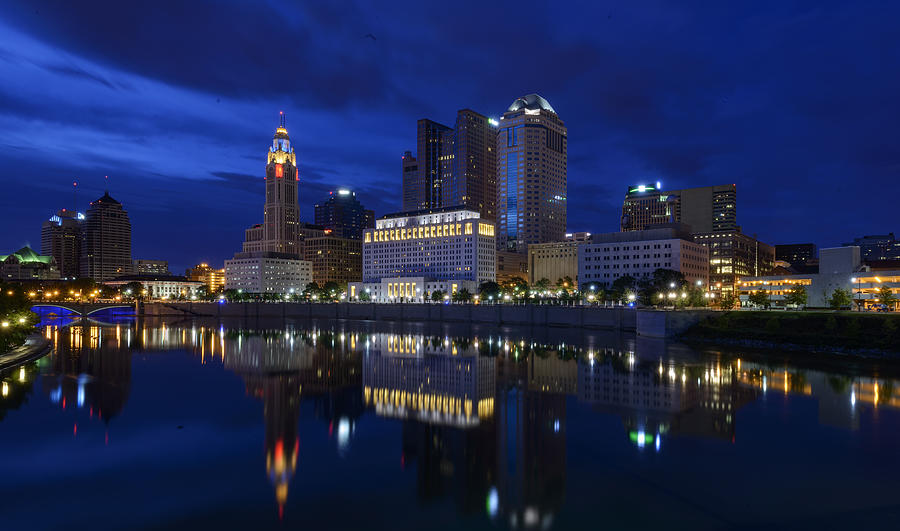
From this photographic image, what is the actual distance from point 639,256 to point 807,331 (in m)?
80.7

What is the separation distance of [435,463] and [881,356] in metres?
57.4

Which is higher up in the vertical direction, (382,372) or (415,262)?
(415,262)

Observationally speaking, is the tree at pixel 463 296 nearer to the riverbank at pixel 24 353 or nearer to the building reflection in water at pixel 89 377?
the building reflection in water at pixel 89 377

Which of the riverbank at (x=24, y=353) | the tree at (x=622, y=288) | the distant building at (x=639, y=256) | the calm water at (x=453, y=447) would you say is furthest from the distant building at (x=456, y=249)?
the calm water at (x=453, y=447)

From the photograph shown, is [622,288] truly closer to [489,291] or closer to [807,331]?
[489,291]

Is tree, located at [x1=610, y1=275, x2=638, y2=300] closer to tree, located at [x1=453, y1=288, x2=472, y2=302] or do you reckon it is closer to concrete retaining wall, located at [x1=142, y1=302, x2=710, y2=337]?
concrete retaining wall, located at [x1=142, y1=302, x2=710, y2=337]

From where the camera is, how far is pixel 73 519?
736 inches

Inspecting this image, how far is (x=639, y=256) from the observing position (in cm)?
14700

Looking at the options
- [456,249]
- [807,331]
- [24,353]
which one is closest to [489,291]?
[456,249]

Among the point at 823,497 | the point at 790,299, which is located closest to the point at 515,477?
the point at 823,497

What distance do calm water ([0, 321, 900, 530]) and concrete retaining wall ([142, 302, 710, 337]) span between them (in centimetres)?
3207

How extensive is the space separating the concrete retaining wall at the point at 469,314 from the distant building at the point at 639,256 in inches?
1208

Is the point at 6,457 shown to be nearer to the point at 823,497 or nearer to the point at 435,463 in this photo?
the point at 435,463

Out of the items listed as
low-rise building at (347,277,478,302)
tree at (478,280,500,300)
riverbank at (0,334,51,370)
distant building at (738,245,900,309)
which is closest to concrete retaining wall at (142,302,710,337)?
tree at (478,280,500,300)
